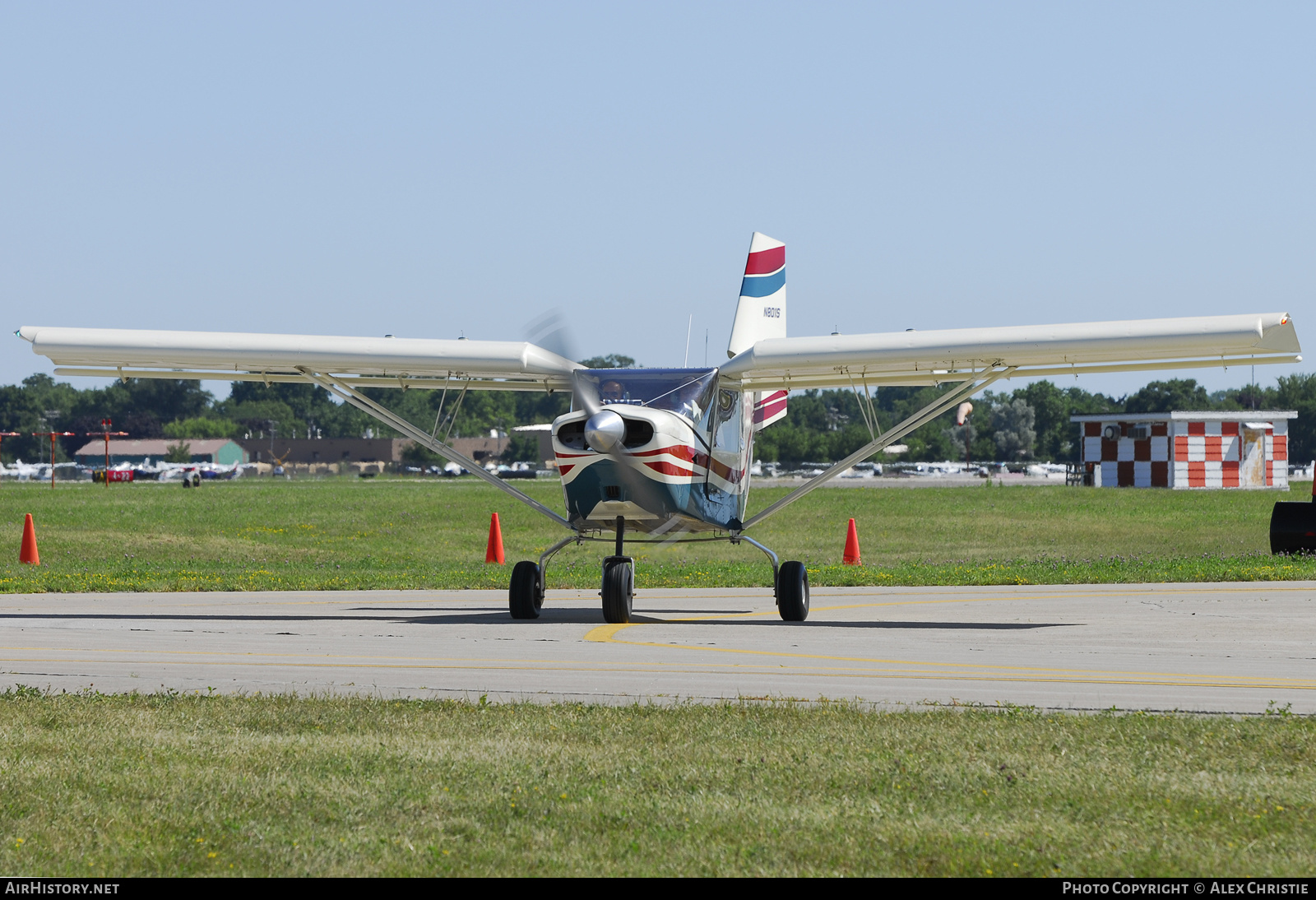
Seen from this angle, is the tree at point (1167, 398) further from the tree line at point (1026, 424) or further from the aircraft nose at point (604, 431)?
the aircraft nose at point (604, 431)

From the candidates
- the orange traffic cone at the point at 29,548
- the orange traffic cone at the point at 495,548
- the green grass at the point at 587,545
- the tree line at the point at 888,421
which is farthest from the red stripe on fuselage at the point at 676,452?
the tree line at the point at 888,421

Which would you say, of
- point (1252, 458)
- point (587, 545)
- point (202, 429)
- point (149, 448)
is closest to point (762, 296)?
point (587, 545)

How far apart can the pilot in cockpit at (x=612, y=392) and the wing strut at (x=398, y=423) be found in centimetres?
202

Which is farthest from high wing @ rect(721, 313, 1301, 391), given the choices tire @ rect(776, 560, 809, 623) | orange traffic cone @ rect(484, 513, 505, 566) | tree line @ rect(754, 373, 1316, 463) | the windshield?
tree line @ rect(754, 373, 1316, 463)

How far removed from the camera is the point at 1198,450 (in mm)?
65750

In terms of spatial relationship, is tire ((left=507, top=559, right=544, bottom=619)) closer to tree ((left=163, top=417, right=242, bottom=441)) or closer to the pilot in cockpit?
the pilot in cockpit

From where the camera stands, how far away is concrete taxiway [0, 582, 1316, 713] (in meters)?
9.77

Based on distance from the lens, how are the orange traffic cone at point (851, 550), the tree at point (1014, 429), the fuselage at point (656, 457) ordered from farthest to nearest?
the tree at point (1014, 429)
the orange traffic cone at point (851, 550)
the fuselage at point (656, 457)

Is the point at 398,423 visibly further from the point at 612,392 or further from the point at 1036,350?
the point at 1036,350

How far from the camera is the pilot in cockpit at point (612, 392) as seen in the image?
576 inches

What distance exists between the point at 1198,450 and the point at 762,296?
52.1m
